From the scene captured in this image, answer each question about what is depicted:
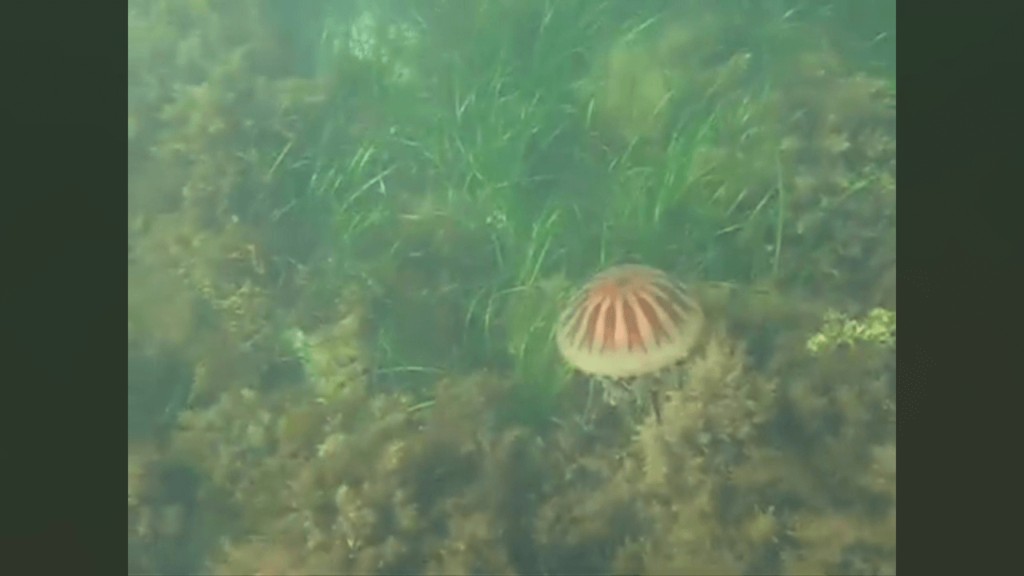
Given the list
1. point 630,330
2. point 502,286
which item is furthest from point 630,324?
point 502,286

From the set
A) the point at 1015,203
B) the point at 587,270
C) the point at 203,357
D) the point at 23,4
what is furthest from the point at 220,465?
the point at 1015,203

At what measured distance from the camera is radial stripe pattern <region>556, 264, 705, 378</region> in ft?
4.56

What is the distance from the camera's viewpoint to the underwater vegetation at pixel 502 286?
54.5 inches

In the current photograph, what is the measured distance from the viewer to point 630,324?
139cm

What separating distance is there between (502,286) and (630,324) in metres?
0.19

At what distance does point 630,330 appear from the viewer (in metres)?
1.39

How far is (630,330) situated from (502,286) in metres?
0.19

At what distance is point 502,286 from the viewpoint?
143 cm

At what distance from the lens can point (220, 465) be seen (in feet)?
4.65

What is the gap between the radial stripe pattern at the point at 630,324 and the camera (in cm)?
139

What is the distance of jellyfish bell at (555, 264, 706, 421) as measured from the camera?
1391 millimetres

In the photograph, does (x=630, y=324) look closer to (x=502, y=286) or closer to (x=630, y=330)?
(x=630, y=330)

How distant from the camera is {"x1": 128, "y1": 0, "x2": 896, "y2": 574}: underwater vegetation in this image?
1.38 m

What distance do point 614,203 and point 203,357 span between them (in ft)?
2.09
